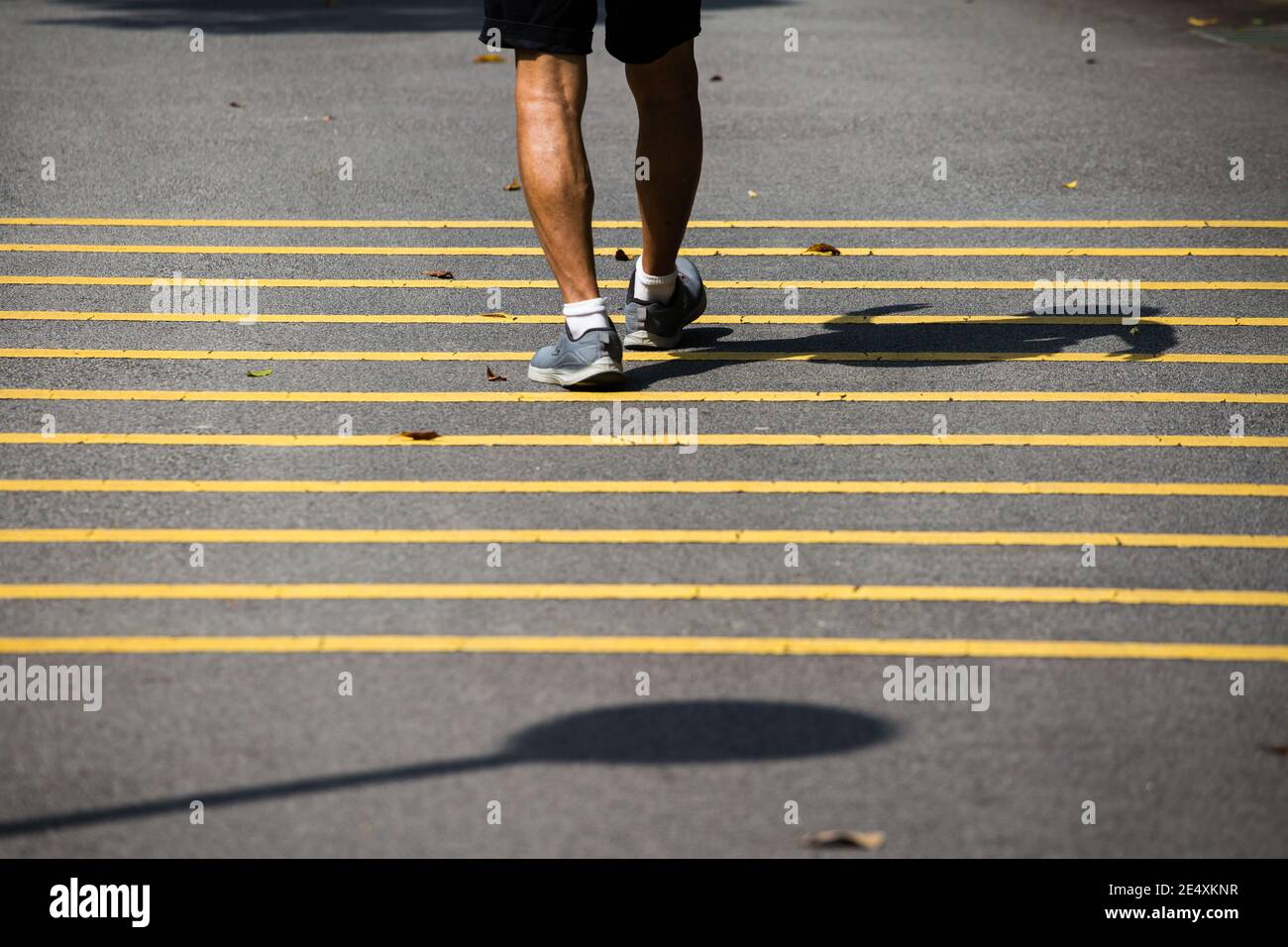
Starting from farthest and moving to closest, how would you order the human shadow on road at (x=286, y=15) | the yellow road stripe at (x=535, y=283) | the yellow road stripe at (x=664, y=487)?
the human shadow on road at (x=286, y=15) → the yellow road stripe at (x=535, y=283) → the yellow road stripe at (x=664, y=487)

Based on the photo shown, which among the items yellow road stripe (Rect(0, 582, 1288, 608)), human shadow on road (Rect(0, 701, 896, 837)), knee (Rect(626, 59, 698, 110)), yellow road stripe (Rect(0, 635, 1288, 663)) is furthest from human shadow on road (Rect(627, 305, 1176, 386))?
human shadow on road (Rect(0, 701, 896, 837))

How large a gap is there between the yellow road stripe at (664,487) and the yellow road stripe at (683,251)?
8.43ft

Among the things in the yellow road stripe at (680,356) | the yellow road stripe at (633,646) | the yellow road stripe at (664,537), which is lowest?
the yellow road stripe at (633,646)

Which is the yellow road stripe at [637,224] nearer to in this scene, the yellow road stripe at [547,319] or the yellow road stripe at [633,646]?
the yellow road stripe at [547,319]

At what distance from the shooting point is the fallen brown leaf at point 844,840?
9.83 feet

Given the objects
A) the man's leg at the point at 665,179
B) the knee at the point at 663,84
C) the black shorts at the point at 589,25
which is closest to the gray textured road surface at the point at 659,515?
the man's leg at the point at 665,179

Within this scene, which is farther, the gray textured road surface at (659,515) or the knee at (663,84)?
the knee at (663,84)

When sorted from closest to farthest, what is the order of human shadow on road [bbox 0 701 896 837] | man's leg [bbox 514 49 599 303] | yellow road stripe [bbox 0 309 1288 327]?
human shadow on road [bbox 0 701 896 837]
man's leg [bbox 514 49 599 303]
yellow road stripe [bbox 0 309 1288 327]

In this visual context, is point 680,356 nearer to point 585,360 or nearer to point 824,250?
point 585,360

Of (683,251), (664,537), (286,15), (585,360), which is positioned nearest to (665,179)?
(585,360)

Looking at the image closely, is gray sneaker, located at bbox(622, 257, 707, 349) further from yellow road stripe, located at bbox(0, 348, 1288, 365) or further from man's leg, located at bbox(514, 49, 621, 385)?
man's leg, located at bbox(514, 49, 621, 385)

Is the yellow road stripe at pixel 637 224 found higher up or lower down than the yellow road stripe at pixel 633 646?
higher up

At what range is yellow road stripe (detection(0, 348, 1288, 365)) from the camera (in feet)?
19.0

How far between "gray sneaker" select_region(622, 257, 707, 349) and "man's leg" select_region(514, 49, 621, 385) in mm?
485
